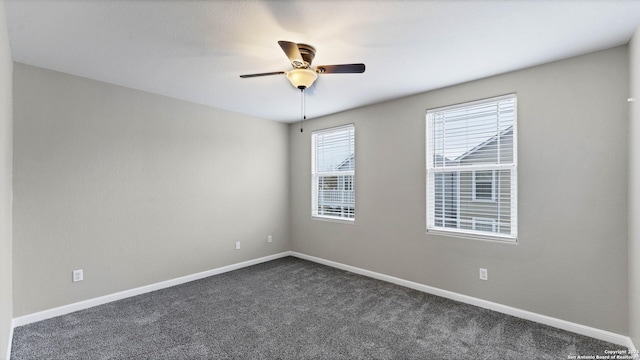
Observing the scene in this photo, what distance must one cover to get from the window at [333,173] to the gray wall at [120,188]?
0.95m

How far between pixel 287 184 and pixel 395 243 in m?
2.33

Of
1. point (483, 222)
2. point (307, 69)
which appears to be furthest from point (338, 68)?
point (483, 222)

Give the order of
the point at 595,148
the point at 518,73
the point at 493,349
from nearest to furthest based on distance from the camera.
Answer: the point at 493,349 → the point at 595,148 → the point at 518,73

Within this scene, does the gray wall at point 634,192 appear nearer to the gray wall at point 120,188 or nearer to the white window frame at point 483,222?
the white window frame at point 483,222

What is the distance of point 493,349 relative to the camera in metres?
2.31

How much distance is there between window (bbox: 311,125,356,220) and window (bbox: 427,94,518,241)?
1.28m

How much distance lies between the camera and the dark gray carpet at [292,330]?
228cm

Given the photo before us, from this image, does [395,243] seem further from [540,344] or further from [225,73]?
[225,73]

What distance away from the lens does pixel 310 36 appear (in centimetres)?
223

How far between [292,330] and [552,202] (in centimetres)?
271

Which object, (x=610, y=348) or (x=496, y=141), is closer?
(x=610, y=348)

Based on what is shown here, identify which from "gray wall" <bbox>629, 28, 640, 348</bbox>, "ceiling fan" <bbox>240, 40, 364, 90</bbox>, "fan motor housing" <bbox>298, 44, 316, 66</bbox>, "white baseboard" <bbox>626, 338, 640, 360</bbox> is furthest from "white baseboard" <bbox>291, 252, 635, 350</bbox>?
"fan motor housing" <bbox>298, 44, 316, 66</bbox>

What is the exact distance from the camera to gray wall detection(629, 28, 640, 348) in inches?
83.0

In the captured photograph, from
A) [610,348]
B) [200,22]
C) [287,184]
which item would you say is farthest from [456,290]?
[200,22]
